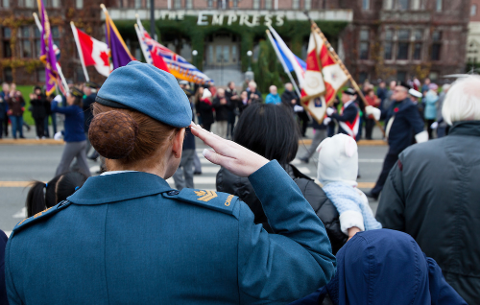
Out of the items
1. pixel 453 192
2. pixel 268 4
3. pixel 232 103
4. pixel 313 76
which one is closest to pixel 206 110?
pixel 232 103

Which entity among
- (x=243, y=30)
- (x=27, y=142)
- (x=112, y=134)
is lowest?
(x=27, y=142)

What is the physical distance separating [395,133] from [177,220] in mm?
6169

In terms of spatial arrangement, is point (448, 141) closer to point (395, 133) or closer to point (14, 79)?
point (395, 133)

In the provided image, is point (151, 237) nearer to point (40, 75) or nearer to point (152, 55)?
point (152, 55)

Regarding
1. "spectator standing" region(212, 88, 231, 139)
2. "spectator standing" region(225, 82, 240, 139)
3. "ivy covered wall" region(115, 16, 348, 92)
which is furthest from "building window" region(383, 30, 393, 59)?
"spectator standing" region(212, 88, 231, 139)

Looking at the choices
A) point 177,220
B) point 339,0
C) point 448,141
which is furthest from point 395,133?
point 339,0

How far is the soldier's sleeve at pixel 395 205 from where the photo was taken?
251 centimetres

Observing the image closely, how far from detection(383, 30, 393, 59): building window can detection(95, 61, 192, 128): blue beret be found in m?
36.3

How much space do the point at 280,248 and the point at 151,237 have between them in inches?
14.1

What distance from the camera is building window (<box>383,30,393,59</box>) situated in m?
34.2

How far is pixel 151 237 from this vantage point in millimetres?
1038

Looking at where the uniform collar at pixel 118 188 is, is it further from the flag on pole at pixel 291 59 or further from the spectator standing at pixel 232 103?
the spectator standing at pixel 232 103

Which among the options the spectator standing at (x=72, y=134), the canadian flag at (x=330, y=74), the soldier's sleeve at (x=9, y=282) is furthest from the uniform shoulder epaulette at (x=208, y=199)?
the canadian flag at (x=330, y=74)

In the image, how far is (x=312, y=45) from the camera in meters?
7.80
